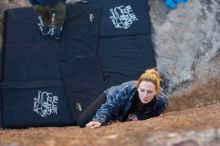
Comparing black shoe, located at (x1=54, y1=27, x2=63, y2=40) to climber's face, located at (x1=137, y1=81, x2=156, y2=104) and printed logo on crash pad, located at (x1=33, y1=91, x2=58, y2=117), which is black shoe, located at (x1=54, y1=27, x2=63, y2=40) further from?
climber's face, located at (x1=137, y1=81, x2=156, y2=104)

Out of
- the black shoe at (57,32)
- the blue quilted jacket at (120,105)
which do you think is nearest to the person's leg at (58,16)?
the black shoe at (57,32)

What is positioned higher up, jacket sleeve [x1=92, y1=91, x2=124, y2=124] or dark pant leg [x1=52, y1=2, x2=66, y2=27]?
dark pant leg [x1=52, y1=2, x2=66, y2=27]

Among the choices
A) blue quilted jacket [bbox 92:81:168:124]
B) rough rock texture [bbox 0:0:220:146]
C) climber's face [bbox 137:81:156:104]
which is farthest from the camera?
rough rock texture [bbox 0:0:220:146]

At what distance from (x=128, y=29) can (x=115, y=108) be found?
1.90 metres

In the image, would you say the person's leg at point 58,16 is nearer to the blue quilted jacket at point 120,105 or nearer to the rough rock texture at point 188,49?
the rough rock texture at point 188,49

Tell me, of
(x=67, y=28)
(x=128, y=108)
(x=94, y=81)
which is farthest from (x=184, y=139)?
(x=67, y=28)

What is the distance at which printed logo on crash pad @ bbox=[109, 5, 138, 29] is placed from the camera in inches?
221

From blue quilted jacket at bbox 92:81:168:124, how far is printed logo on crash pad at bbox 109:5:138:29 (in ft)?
5.83

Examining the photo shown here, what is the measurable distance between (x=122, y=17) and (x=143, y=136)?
9.76 ft

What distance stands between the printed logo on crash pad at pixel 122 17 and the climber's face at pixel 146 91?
2.00 m

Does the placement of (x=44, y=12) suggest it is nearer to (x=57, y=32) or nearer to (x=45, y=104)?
(x=57, y=32)

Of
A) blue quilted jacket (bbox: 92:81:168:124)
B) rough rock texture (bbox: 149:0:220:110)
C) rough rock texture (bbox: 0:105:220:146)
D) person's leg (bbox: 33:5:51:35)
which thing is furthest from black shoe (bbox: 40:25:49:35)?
rough rock texture (bbox: 0:105:220:146)

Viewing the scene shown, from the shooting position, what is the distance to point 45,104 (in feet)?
17.8

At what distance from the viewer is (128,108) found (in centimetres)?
390
